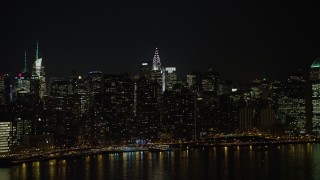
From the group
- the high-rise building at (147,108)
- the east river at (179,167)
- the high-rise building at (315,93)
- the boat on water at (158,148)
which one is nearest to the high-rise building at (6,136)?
the east river at (179,167)

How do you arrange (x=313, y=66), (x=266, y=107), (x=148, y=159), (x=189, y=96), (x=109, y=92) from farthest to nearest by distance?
(x=313, y=66), (x=266, y=107), (x=189, y=96), (x=109, y=92), (x=148, y=159)

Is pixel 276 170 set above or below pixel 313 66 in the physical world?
below

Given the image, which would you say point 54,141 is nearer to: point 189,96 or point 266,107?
point 189,96

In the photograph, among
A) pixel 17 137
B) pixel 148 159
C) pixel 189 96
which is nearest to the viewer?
pixel 148 159

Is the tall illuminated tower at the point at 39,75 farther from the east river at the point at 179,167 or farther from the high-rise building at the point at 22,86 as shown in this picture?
the east river at the point at 179,167

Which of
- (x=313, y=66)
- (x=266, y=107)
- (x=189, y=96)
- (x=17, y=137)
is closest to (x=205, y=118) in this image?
(x=189, y=96)
